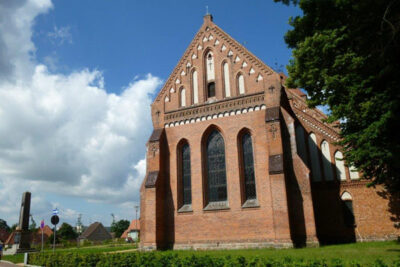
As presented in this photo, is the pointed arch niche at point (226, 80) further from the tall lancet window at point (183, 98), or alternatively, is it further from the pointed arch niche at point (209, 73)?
the tall lancet window at point (183, 98)

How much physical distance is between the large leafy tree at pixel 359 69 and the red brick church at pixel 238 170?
6478 millimetres

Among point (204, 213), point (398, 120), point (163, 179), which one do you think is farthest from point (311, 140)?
point (398, 120)

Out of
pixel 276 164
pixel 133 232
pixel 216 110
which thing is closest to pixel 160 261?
pixel 276 164

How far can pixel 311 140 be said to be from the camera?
24297 mm

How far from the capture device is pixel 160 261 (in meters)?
11.7

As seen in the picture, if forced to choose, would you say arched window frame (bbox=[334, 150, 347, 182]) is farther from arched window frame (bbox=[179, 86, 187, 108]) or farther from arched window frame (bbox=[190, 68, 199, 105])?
arched window frame (bbox=[179, 86, 187, 108])

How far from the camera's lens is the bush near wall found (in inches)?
333

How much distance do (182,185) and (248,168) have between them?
4865mm

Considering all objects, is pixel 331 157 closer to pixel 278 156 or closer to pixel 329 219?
pixel 329 219

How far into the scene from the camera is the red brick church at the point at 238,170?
19.1 metres

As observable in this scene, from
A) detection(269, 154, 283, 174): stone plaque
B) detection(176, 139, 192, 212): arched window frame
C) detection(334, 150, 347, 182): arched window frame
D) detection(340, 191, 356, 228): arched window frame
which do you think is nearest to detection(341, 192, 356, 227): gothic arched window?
detection(340, 191, 356, 228): arched window frame

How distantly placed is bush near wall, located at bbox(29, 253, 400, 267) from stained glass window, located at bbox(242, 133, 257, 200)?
947 centimetres

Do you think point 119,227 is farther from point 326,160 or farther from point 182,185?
point 326,160

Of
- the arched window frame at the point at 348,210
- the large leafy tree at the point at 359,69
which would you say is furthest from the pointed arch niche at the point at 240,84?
the arched window frame at the point at 348,210
